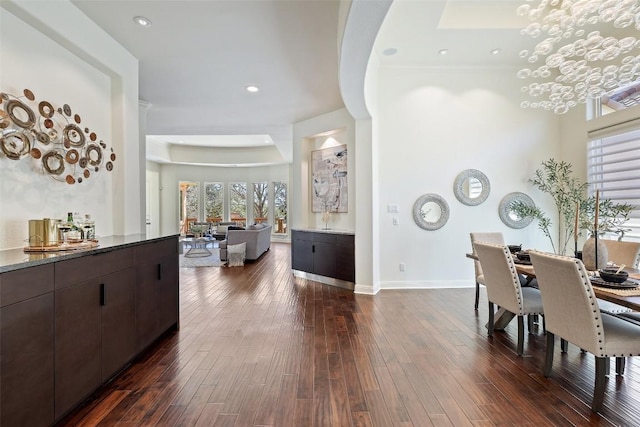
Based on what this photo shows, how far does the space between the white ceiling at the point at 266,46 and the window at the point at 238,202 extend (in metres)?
5.99

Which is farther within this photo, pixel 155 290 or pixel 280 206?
pixel 280 206

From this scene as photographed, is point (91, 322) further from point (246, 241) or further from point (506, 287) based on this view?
point (246, 241)

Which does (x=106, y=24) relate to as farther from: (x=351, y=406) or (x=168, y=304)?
(x=351, y=406)

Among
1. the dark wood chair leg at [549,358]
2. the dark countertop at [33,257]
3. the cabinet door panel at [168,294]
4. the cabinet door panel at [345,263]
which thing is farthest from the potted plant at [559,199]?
the dark countertop at [33,257]

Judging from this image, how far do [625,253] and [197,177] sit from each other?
1205 cm

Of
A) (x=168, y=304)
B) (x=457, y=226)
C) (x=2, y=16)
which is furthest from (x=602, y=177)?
(x=2, y=16)

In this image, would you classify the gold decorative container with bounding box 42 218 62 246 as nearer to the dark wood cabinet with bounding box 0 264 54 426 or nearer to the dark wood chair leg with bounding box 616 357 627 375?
the dark wood cabinet with bounding box 0 264 54 426

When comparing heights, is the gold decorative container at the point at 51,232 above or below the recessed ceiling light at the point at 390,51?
below

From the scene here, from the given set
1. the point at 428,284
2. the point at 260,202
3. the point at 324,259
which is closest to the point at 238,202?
the point at 260,202

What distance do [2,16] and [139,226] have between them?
2.01 metres

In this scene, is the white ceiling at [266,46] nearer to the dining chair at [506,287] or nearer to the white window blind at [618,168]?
the white window blind at [618,168]

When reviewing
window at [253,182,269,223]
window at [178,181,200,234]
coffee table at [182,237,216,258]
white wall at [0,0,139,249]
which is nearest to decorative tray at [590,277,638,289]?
white wall at [0,0,139,249]

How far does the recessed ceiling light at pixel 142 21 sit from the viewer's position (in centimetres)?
277

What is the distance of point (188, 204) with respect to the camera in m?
11.9
